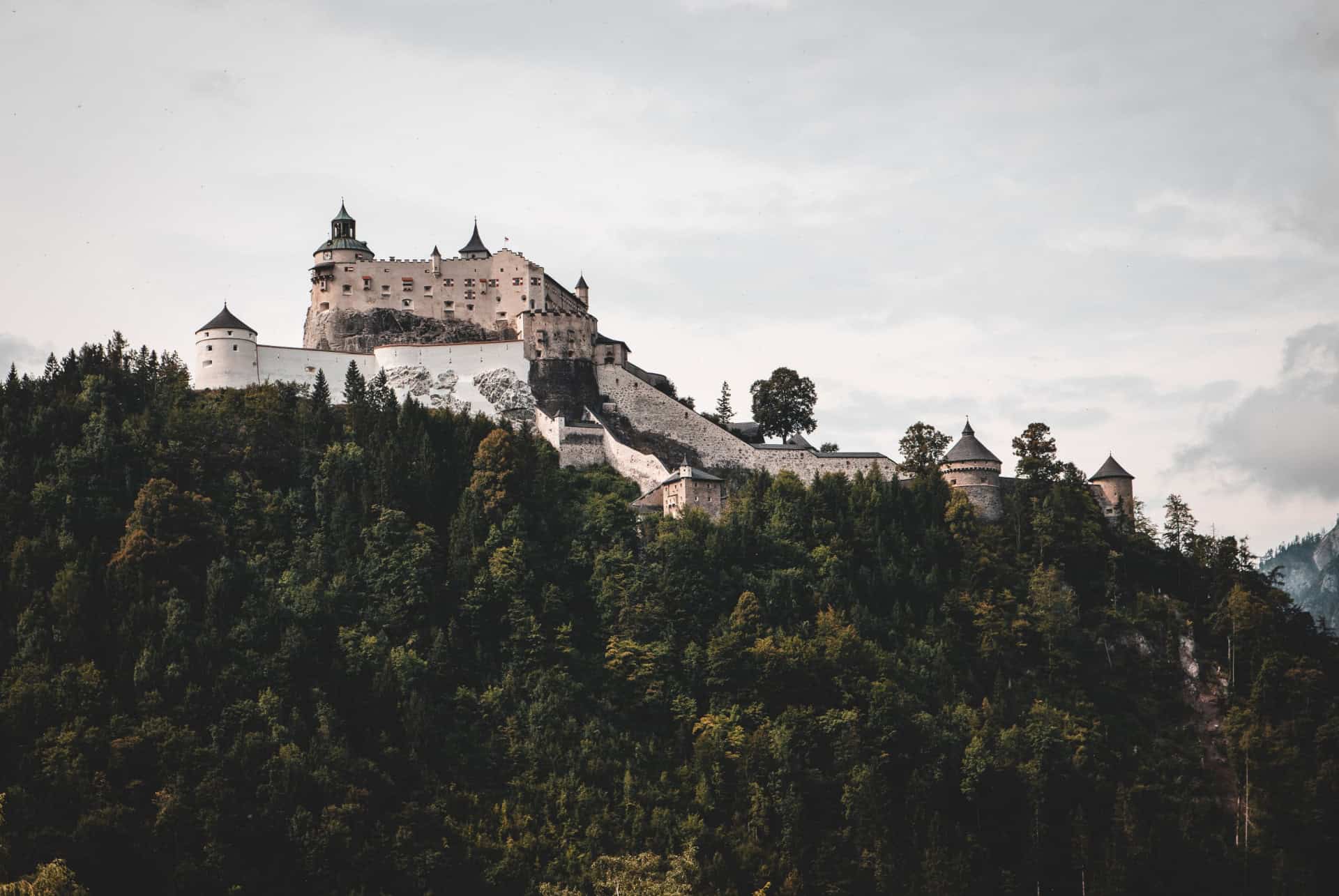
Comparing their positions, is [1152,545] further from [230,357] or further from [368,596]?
[230,357]

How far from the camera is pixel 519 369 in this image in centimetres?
7100

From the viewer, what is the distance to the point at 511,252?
248 ft

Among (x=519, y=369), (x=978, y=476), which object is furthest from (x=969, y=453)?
(x=519, y=369)

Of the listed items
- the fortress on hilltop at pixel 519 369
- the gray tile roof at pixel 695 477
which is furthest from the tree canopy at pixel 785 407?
the gray tile roof at pixel 695 477

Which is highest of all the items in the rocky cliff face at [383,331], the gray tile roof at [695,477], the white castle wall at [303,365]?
the rocky cliff face at [383,331]

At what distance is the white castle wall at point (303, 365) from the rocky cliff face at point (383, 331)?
3.04 metres

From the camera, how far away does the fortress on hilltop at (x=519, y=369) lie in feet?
224

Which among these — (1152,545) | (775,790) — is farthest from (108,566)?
(1152,545)

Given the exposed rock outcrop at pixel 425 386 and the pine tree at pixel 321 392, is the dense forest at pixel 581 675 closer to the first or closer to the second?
the pine tree at pixel 321 392

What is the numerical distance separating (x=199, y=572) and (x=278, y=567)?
259cm

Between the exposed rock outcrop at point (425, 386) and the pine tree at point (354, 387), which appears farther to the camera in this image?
the exposed rock outcrop at point (425, 386)

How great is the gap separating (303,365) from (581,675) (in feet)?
63.2

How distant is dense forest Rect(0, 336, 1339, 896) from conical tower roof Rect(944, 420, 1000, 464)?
1.45 meters

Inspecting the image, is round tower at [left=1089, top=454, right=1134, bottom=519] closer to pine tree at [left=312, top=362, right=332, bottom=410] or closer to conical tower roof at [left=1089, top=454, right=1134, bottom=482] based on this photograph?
conical tower roof at [left=1089, top=454, right=1134, bottom=482]
